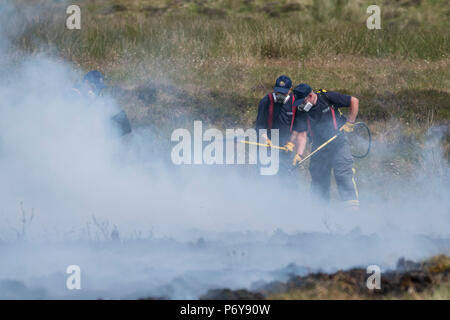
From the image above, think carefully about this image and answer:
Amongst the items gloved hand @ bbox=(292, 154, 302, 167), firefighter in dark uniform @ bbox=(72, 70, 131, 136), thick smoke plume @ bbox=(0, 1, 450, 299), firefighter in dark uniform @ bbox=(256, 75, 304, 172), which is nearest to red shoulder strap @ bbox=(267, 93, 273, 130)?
firefighter in dark uniform @ bbox=(256, 75, 304, 172)

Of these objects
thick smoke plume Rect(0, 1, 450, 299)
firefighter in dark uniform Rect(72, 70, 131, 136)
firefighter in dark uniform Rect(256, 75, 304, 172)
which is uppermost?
firefighter in dark uniform Rect(72, 70, 131, 136)

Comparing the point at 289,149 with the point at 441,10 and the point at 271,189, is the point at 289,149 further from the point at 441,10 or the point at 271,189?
the point at 441,10

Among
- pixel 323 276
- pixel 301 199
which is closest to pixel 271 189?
pixel 301 199

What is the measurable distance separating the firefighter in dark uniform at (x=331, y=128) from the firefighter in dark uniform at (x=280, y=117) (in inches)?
4.4

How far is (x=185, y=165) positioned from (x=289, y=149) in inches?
97.9

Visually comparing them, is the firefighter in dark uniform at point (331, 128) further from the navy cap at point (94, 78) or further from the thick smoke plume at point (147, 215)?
the navy cap at point (94, 78)

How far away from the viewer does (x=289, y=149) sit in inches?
388

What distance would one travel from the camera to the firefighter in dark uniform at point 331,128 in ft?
31.3

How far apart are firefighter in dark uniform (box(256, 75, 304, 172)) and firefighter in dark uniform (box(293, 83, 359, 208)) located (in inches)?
4.4

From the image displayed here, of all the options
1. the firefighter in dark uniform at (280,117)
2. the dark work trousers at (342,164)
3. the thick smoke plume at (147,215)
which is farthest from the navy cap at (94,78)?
the dark work trousers at (342,164)

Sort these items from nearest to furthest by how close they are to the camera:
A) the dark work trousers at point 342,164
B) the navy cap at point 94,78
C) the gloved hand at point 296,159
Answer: the navy cap at point 94,78
the dark work trousers at point 342,164
the gloved hand at point 296,159

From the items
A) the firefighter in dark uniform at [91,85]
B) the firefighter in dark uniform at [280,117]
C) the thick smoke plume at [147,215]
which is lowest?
the thick smoke plume at [147,215]

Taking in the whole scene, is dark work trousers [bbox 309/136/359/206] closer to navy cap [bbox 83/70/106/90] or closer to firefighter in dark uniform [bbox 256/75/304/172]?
firefighter in dark uniform [bbox 256/75/304/172]

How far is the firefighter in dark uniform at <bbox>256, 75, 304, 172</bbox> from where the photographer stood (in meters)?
9.64
